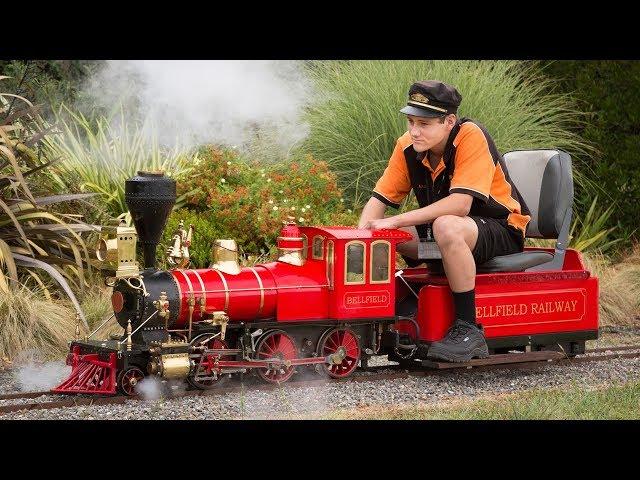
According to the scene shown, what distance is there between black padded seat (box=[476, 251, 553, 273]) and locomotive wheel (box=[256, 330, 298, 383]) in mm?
1368

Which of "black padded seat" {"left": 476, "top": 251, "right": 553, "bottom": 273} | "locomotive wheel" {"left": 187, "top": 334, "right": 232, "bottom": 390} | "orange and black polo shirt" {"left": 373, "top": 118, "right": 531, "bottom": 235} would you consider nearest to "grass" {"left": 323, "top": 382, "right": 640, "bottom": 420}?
"locomotive wheel" {"left": 187, "top": 334, "right": 232, "bottom": 390}

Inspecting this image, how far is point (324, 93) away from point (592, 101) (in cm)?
287

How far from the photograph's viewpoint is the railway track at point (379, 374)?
5.56 meters

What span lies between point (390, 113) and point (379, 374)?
4.29 m

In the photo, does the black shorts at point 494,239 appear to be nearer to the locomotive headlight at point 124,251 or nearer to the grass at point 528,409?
the grass at point 528,409

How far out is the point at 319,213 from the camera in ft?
29.8

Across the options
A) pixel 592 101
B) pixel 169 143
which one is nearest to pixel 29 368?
pixel 169 143

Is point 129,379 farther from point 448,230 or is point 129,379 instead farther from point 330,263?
point 448,230

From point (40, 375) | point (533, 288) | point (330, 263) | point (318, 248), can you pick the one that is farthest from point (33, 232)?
point (533, 288)

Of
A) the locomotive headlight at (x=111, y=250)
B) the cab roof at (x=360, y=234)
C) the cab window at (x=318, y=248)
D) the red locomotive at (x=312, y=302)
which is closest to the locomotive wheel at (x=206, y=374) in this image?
the red locomotive at (x=312, y=302)

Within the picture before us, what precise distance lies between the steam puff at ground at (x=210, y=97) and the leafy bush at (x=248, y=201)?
2363 millimetres

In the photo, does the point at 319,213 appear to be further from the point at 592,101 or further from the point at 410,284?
the point at 592,101

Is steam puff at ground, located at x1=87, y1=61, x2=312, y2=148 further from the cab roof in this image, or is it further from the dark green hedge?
the cab roof

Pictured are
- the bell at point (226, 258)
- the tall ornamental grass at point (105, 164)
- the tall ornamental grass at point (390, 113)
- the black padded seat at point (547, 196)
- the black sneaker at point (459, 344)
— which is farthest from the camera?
the tall ornamental grass at point (390, 113)
